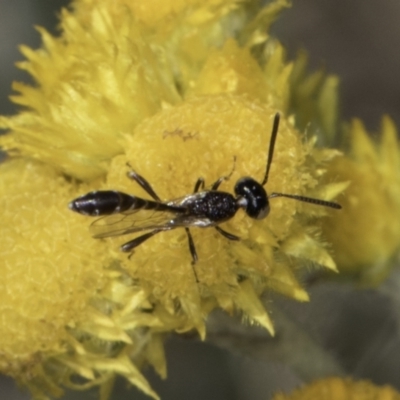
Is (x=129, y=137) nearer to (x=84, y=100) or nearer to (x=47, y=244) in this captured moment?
(x=84, y=100)

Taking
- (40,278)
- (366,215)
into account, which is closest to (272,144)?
(40,278)

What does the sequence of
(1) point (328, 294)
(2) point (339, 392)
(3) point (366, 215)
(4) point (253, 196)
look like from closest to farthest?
(4) point (253, 196), (2) point (339, 392), (3) point (366, 215), (1) point (328, 294)

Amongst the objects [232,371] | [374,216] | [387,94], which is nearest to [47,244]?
[374,216]

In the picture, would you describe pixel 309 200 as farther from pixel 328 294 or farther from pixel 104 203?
pixel 328 294

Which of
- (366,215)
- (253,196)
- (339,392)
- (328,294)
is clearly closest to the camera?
(253,196)

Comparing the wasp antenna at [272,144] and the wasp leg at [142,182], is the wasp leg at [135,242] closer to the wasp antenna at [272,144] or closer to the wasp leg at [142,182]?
the wasp leg at [142,182]

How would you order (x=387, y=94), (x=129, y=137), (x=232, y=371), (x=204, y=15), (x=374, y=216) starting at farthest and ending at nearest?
(x=387, y=94) → (x=232, y=371) → (x=374, y=216) → (x=204, y=15) → (x=129, y=137)

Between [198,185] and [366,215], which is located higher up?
[198,185]
